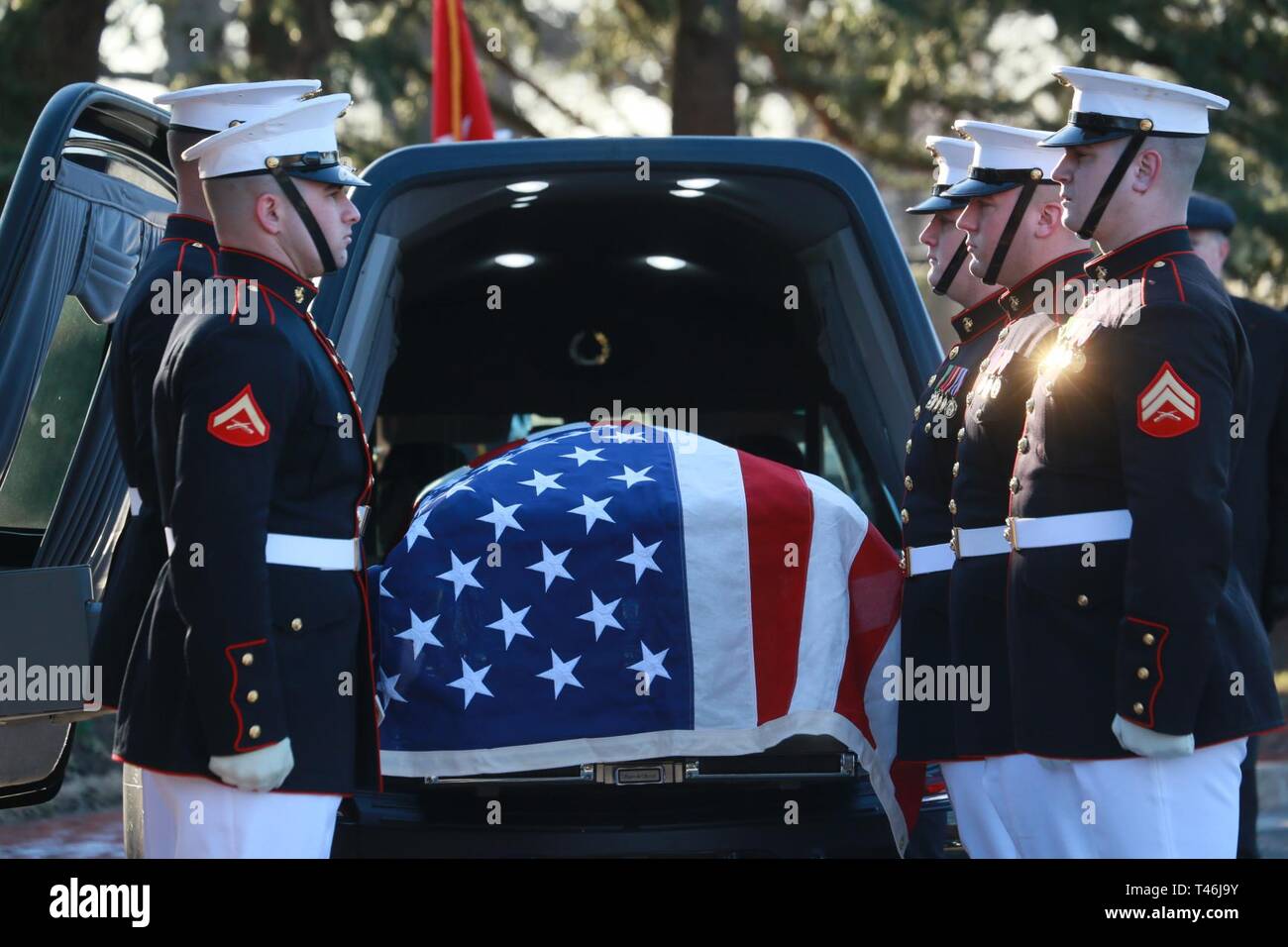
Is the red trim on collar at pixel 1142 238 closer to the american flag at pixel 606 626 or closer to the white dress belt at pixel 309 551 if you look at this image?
the american flag at pixel 606 626

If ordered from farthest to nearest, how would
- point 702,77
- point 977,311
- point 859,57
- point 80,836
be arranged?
1. point 859,57
2. point 702,77
3. point 80,836
4. point 977,311

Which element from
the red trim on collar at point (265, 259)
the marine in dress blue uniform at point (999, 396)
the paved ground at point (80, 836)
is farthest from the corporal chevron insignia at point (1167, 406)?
the paved ground at point (80, 836)

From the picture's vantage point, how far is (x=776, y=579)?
11.0 ft

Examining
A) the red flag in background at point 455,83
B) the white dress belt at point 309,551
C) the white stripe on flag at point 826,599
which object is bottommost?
the white stripe on flag at point 826,599

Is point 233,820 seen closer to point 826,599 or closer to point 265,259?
point 265,259

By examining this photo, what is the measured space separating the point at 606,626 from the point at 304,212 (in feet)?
2.99

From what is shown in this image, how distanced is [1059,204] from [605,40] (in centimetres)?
1140

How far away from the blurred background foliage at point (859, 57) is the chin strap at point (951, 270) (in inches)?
245

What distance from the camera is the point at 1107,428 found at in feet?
9.93

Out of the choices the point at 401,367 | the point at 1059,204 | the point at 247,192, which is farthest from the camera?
the point at 401,367

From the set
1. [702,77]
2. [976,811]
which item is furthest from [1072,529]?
[702,77]

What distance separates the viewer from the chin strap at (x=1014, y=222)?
357cm

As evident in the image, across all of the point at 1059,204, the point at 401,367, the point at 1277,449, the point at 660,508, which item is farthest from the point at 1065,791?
the point at 401,367
